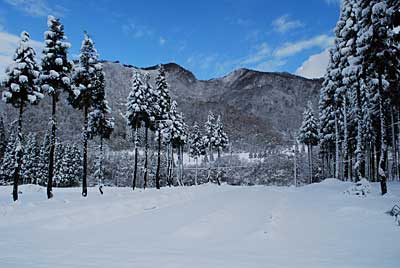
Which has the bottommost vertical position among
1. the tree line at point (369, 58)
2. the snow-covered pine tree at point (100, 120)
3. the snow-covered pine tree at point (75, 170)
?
the snow-covered pine tree at point (75, 170)

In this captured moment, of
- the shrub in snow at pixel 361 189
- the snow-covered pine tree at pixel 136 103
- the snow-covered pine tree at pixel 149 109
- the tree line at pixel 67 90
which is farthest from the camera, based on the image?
the snow-covered pine tree at pixel 149 109

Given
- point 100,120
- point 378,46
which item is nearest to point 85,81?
point 100,120

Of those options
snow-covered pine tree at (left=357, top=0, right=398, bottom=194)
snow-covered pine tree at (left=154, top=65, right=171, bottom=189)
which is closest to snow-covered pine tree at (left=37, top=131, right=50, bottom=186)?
snow-covered pine tree at (left=154, top=65, right=171, bottom=189)

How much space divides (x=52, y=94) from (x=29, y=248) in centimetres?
1844

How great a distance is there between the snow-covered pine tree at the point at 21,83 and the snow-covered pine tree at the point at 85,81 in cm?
386

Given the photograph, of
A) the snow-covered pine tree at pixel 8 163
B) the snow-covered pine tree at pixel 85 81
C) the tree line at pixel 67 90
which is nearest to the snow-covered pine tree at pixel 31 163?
the snow-covered pine tree at pixel 8 163

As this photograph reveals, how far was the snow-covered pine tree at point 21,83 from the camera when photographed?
22922 millimetres

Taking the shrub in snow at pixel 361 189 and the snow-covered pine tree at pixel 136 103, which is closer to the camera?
the shrub in snow at pixel 361 189

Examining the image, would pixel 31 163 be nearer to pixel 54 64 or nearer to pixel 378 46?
pixel 54 64

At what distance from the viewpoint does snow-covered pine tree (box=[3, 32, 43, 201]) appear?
22.9 metres

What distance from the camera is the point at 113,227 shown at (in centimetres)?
1262

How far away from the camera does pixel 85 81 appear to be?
28359mm

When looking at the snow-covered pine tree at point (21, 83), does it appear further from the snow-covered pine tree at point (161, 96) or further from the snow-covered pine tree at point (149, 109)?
the snow-covered pine tree at point (161, 96)

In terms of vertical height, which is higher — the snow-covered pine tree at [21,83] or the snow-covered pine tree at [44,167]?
the snow-covered pine tree at [21,83]
